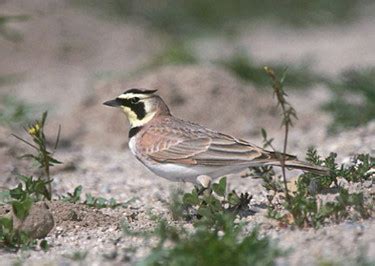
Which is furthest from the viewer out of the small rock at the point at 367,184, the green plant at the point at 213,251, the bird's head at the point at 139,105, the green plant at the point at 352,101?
the green plant at the point at 352,101

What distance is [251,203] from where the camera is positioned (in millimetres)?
6289

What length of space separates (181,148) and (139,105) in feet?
1.96

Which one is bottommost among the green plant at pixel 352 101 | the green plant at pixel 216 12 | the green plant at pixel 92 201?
the green plant at pixel 92 201

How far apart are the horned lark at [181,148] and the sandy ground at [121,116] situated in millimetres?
302

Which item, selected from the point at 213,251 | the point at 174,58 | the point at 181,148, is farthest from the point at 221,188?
the point at 174,58

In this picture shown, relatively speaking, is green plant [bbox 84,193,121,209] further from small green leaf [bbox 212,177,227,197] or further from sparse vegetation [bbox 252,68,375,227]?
sparse vegetation [bbox 252,68,375,227]

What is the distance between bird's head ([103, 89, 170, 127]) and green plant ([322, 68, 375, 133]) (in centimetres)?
255

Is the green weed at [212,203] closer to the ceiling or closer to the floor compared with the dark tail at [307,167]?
closer to the floor

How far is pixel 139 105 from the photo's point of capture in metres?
6.88

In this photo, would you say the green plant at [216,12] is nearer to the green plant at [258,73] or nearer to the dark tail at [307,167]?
the green plant at [258,73]

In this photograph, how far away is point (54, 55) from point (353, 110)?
609 cm

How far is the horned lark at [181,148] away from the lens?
20.2 feet

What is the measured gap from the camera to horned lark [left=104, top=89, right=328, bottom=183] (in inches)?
242

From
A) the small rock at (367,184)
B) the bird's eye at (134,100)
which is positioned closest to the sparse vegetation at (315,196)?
the small rock at (367,184)
